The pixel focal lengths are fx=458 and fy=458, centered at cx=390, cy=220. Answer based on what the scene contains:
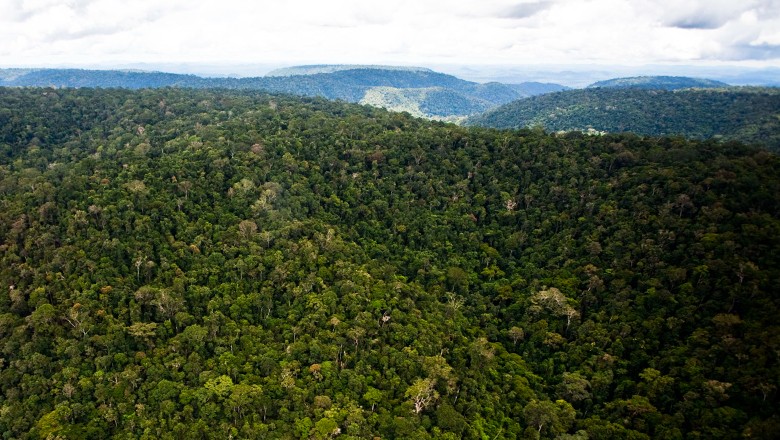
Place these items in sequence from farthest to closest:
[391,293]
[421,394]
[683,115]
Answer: [683,115], [391,293], [421,394]

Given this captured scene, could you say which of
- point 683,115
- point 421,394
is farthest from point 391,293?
point 683,115

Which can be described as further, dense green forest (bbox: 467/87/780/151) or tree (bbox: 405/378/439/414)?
dense green forest (bbox: 467/87/780/151)

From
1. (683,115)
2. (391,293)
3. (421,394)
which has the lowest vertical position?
(421,394)

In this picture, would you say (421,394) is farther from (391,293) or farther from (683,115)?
(683,115)

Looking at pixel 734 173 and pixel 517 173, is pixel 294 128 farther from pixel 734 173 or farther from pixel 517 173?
pixel 734 173

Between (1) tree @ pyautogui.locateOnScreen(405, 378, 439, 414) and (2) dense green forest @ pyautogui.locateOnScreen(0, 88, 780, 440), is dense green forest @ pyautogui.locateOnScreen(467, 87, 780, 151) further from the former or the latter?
(1) tree @ pyautogui.locateOnScreen(405, 378, 439, 414)

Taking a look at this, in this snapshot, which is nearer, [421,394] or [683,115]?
[421,394]

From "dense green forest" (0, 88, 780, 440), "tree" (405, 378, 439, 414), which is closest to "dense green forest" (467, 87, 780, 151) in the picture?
"dense green forest" (0, 88, 780, 440)

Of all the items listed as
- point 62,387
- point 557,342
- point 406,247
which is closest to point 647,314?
point 557,342
